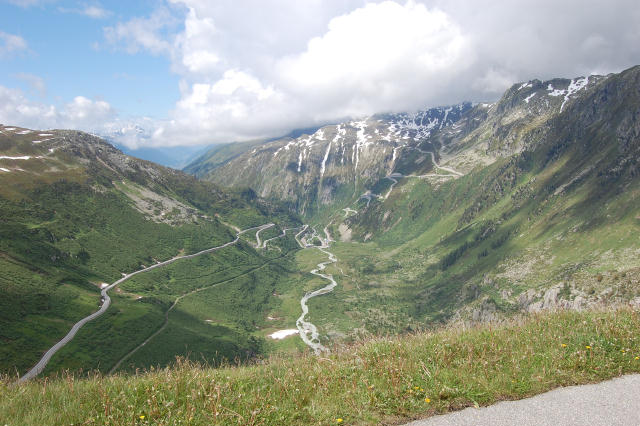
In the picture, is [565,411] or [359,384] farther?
[359,384]

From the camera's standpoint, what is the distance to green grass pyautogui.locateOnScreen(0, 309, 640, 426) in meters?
7.54

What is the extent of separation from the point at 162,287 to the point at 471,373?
652 feet

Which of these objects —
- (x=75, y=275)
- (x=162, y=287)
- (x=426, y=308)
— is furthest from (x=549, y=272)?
(x=75, y=275)

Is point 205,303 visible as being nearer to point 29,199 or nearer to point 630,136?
point 29,199

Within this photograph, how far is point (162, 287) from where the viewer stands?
182 m

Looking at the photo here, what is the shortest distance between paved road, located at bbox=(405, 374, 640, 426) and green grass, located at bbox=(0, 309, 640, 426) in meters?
0.34

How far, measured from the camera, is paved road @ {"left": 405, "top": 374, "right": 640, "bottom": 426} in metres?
7.54

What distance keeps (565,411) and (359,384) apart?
16.4 ft

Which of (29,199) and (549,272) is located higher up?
(29,199)

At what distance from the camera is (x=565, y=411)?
25.9 feet

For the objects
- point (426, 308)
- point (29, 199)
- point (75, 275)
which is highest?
point (29, 199)

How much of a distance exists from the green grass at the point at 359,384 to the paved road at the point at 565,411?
0.34 meters

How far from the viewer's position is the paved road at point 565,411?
7535 millimetres

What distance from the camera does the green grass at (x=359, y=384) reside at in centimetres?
754
